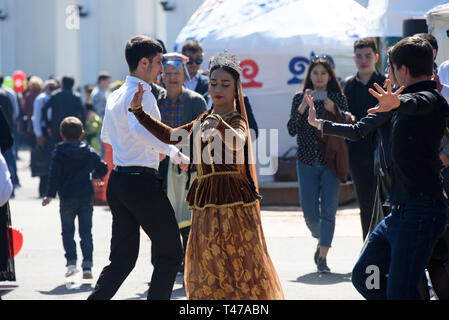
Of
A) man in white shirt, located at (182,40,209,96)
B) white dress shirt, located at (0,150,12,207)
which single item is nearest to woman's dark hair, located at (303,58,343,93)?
man in white shirt, located at (182,40,209,96)

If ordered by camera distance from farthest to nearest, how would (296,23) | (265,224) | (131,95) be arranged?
(296,23), (265,224), (131,95)

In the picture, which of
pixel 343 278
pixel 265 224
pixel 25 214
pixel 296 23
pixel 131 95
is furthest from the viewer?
pixel 296 23

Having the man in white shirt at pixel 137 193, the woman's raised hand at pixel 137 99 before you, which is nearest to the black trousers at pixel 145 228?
the man in white shirt at pixel 137 193

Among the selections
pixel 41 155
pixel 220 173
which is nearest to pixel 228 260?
pixel 220 173

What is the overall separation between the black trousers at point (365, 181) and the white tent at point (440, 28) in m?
1.38

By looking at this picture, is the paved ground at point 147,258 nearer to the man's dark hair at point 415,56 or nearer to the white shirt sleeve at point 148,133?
the white shirt sleeve at point 148,133

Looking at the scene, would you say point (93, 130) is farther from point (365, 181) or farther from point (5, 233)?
point (5, 233)

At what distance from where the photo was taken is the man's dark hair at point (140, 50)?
615 cm

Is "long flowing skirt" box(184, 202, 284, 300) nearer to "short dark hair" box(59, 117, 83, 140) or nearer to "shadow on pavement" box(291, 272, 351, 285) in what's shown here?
"shadow on pavement" box(291, 272, 351, 285)

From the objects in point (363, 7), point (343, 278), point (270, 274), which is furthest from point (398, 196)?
point (363, 7)

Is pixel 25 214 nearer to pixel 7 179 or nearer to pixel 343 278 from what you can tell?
pixel 343 278

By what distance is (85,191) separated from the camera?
26.4 feet

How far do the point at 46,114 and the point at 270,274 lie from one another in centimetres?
1002

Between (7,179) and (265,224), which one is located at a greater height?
(7,179)
